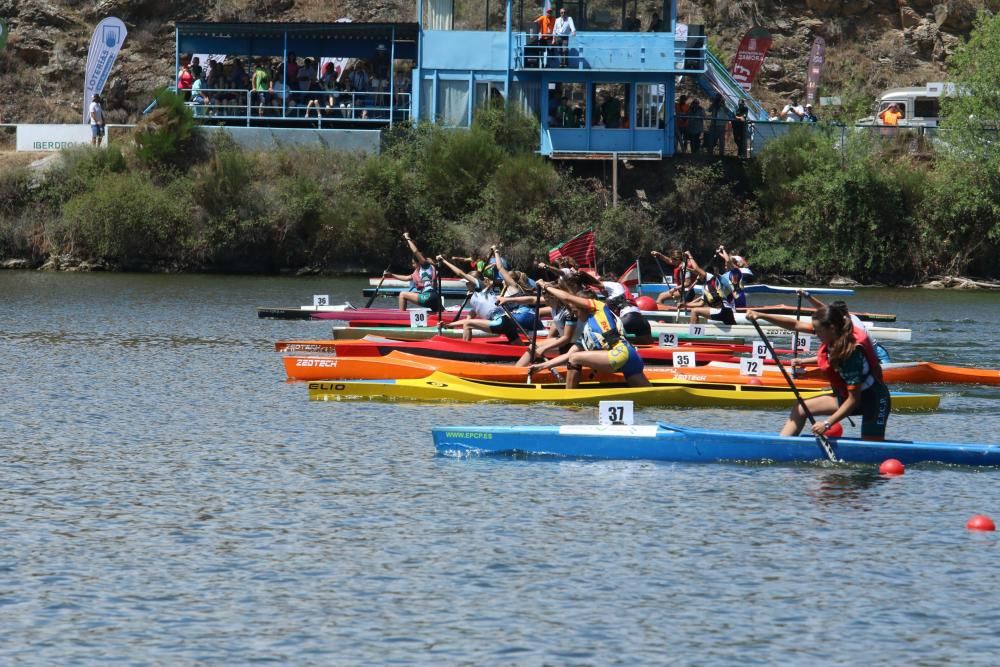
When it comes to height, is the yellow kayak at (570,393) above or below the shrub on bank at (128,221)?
below

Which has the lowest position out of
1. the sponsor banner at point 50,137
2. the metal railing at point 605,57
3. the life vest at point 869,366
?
the life vest at point 869,366

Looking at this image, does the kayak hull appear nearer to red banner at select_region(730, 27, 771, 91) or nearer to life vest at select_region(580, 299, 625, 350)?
life vest at select_region(580, 299, 625, 350)

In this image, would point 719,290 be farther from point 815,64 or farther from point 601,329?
point 815,64

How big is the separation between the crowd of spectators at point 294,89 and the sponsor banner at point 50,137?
3.60 meters

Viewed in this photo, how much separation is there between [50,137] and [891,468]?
3975 centimetres

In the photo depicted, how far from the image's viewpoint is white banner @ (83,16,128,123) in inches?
1774

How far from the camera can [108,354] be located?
2327 centimetres

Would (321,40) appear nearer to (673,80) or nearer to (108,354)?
(673,80)

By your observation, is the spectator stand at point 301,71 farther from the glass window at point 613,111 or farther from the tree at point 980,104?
the tree at point 980,104

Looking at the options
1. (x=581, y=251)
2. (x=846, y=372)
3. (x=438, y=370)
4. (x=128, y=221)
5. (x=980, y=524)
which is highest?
(x=581, y=251)

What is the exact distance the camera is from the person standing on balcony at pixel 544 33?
46.5m

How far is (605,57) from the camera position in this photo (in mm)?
46094

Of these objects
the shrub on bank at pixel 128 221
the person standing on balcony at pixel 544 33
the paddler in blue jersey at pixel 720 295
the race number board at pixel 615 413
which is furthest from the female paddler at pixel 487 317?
the person standing on balcony at pixel 544 33

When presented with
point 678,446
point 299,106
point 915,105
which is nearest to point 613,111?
point 299,106
